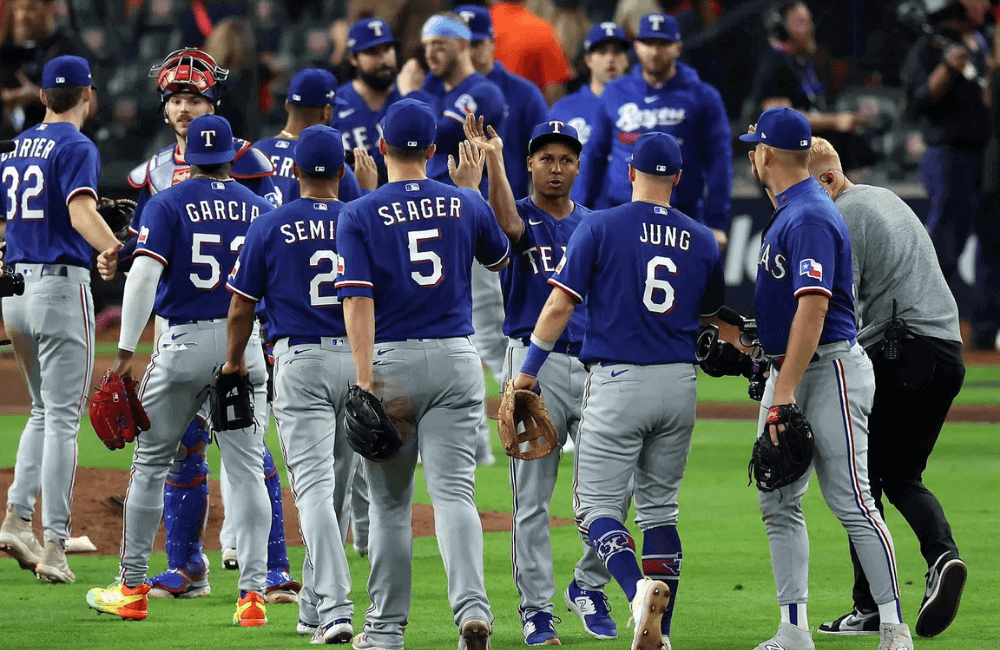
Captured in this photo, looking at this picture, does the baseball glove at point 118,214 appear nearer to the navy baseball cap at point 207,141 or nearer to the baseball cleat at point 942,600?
the navy baseball cap at point 207,141

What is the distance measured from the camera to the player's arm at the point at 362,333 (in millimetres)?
6102

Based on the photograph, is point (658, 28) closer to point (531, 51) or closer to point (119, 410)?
point (531, 51)

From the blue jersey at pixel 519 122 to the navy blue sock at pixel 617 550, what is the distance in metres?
4.74

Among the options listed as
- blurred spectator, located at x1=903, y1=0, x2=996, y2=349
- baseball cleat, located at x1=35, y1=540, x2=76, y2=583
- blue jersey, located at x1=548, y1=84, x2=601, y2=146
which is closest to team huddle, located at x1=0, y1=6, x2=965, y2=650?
baseball cleat, located at x1=35, y1=540, x2=76, y2=583

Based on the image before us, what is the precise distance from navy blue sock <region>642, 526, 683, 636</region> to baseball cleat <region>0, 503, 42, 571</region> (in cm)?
337

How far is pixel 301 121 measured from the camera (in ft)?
27.8

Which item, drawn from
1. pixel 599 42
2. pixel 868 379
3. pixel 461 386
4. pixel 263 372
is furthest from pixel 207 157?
pixel 599 42

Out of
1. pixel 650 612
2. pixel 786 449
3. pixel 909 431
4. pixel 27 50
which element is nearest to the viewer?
pixel 650 612

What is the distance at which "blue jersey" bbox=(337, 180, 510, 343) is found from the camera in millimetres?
6227

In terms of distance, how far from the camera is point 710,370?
257 inches

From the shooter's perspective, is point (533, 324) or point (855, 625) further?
point (533, 324)

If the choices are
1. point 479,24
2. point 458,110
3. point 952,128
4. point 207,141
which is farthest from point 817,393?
point 952,128

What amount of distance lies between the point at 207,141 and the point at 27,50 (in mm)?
9363

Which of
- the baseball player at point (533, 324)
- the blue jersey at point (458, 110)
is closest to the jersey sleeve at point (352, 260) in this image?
the baseball player at point (533, 324)
